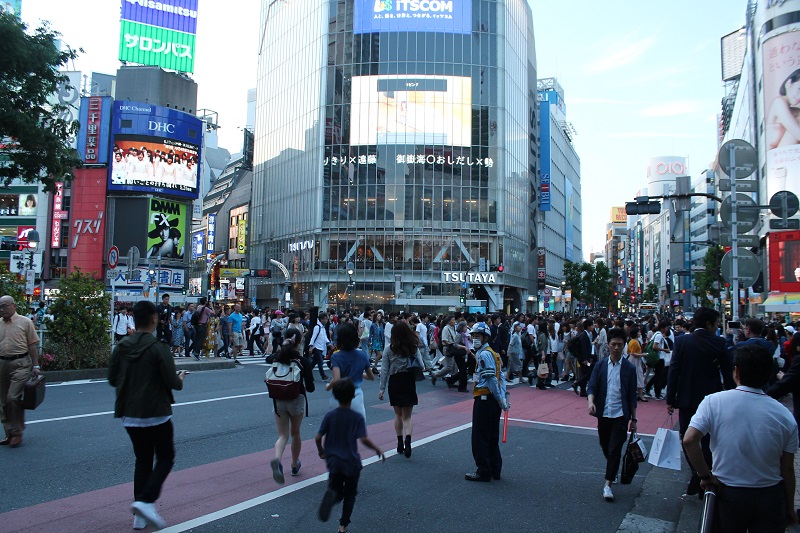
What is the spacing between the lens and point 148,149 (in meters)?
64.1

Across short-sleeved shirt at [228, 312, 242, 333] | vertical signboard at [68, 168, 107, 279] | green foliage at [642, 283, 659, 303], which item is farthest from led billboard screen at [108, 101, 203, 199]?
green foliage at [642, 283, 659, 303]

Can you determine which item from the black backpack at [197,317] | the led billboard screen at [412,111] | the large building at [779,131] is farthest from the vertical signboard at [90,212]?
the large building at [779,131]

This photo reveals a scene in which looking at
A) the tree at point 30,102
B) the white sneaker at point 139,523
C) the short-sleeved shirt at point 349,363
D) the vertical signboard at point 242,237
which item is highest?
the vertical signboard at point 242,237

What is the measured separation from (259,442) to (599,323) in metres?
10.2

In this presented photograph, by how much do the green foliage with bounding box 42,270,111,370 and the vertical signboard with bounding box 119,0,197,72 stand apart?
6066 cm

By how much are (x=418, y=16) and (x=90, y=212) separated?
126 ft

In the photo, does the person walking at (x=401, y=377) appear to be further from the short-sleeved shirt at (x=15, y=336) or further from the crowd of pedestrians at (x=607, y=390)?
the short-sleeved shirt at (x=15, y=336)

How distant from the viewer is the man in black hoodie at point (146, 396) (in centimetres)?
529

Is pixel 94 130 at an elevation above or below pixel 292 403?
above

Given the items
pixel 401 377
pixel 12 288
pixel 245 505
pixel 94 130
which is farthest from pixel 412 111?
pixel 245 505

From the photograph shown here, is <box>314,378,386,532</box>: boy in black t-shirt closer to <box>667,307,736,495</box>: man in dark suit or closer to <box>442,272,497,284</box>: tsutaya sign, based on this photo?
<box>667,307,736,495</box>: man in dark suit

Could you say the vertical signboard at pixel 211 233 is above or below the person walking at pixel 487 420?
above

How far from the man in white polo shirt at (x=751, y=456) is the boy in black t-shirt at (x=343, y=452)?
2.70 meters

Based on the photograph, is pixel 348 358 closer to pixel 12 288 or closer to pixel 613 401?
pixel 613 401
